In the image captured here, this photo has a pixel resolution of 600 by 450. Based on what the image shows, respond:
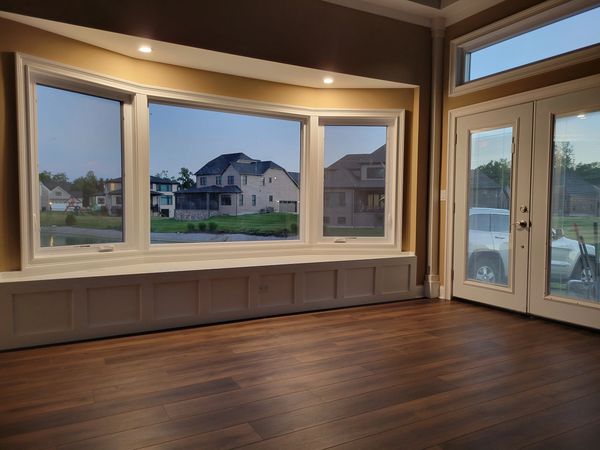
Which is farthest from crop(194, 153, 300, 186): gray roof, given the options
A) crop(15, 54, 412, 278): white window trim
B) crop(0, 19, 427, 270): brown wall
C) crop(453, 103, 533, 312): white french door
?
crop(453, 103, 533, 312): white french door

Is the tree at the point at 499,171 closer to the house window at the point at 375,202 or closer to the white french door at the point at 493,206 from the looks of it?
the white french door at the point at 493,206

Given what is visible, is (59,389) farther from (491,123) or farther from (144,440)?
(491,123)

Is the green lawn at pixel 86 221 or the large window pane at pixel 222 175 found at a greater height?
the large window pane at pixel 222 175

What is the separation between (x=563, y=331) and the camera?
3830mm

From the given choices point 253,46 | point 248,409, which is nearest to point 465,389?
point 248,409

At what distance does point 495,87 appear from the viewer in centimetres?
453

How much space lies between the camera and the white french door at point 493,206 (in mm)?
4305

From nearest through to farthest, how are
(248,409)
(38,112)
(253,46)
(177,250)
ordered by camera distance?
1. (248,409)
2. (38,112)
3. (253,46)
4. (177,250)

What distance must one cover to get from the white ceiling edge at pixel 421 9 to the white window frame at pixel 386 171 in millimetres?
1071

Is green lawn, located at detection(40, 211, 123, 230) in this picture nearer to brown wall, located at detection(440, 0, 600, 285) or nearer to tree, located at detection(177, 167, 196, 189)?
tree, located at detection(177, 167, 196, 189)

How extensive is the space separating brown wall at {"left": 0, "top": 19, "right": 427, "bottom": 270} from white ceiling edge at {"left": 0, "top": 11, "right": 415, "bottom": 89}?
0.23 feet

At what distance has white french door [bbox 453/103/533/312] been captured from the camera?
4.30 meters

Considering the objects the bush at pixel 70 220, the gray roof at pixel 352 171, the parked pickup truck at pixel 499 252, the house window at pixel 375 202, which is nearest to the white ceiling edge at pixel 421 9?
the gray roof at pixel 352 171

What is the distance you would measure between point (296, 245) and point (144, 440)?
3238 millimetres
